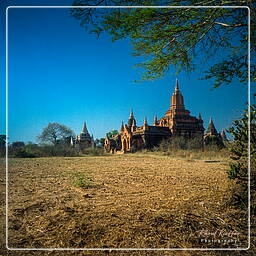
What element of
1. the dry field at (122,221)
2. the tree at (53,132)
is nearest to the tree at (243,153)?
→ the dry field at (122,221)

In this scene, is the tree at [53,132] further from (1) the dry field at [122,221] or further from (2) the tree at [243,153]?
(2) the tree at [243,153]

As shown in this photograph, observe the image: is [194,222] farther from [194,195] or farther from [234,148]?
[234,148]

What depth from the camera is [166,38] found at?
98.3 inches

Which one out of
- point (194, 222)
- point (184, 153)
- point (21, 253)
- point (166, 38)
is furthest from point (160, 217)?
point (184, 153)

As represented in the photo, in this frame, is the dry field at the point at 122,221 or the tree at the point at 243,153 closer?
the dry field at the point at 122,221

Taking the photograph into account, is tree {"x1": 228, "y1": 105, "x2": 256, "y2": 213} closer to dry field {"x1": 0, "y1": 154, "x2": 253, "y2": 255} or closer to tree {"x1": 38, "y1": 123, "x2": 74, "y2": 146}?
dry field {"x1": 0, "y1": 154, "x2": 253, "y2": 255}

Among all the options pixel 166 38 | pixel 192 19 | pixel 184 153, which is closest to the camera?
pixel 192 19

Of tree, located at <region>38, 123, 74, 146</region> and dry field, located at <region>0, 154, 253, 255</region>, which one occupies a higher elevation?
tree, located at <region>38, 123, 74, 146</region>

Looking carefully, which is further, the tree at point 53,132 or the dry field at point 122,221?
the tree at point 53,132

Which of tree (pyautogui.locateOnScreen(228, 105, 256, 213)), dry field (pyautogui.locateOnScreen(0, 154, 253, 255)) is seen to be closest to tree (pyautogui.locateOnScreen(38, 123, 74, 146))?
dry field (pyautogui.locateOnScreen(0, 154, 253, 255))

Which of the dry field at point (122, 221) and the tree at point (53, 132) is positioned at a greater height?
the tree at point (53, 132)

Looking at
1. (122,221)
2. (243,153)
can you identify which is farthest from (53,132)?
(243,153)

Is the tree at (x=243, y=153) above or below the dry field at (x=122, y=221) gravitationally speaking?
above

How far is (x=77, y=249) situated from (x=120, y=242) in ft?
1.12
